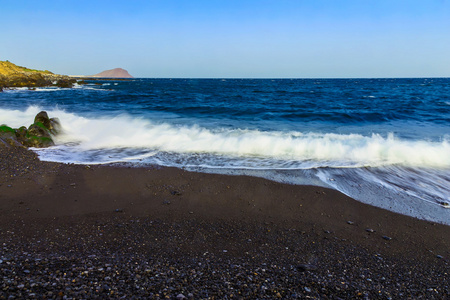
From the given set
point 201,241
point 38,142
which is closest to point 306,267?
point 201,241

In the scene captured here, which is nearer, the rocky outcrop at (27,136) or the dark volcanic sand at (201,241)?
the dark volcanic sand at (201,241)

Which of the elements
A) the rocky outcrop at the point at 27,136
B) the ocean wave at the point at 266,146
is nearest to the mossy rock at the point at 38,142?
the rocky outcrop at the point at 27,136

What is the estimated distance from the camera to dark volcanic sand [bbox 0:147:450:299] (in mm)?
2641

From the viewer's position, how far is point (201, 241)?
3654mm

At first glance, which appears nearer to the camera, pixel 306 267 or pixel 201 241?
pixel 306 267

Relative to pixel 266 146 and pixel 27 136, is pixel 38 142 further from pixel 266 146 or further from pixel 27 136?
pixel 266 146

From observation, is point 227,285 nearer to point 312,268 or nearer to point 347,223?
point 312,268

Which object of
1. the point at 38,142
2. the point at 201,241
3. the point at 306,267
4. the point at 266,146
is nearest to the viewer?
the point at 306,267

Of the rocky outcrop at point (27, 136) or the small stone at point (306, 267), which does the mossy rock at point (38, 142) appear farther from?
the small stone at point (306, 267)

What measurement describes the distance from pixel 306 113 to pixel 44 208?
52.9ft

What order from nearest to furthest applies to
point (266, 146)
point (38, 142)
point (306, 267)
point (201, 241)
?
point (306, 267)
point (201, 241)
point (38, 142)
point (266, 146)

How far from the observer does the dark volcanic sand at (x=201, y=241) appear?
2.64m

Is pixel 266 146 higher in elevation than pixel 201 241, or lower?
higher

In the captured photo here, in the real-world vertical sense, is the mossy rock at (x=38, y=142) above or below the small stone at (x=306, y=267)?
above
